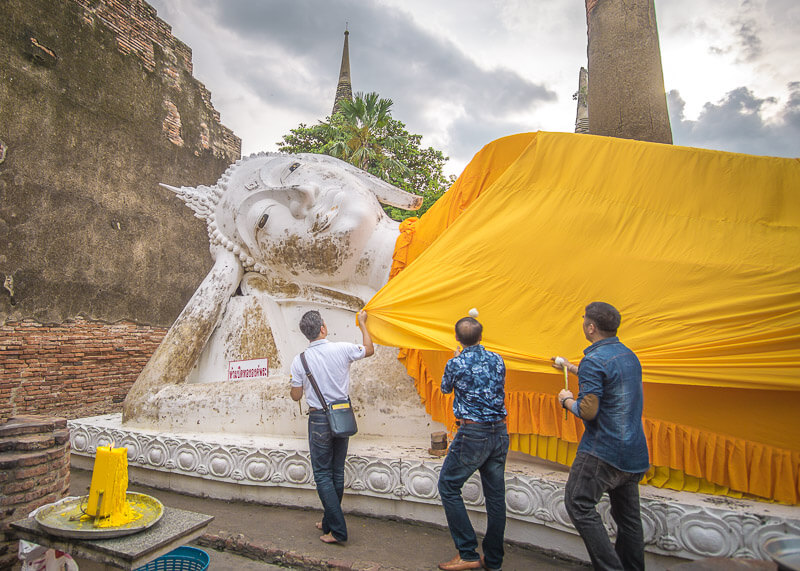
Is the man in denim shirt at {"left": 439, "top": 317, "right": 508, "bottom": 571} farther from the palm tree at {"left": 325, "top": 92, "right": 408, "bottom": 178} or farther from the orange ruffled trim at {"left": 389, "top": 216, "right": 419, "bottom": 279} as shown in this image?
the palm tree at {"left": 325, "top": 92, "right": 408, "bottom": 178}

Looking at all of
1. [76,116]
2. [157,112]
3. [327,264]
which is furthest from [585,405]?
[157,112]

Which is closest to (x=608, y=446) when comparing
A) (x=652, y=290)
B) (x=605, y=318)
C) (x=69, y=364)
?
(x=605, y=318)

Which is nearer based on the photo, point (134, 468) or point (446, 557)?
point (446, 557)

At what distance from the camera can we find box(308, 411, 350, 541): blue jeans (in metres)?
2.75

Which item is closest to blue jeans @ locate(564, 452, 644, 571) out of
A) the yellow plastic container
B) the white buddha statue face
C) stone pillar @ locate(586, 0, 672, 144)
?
the yellow plastic container

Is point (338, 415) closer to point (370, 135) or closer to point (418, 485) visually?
point (418, 485)

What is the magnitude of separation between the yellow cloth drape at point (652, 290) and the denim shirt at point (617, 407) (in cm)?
35

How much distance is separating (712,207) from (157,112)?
30.9ft

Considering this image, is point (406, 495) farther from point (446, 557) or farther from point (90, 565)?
point (90, 565)

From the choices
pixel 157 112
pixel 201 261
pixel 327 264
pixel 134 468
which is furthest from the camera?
pixel 201 261

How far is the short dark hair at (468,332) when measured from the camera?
243cm

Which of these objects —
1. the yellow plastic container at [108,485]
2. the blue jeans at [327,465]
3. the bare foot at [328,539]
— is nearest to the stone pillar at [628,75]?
the blue jeans at [327,465]

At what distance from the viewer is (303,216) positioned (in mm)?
4176

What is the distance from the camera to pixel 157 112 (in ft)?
30.4
